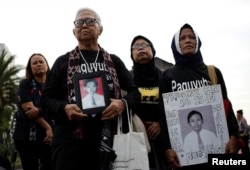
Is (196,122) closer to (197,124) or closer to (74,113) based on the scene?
(197,124)

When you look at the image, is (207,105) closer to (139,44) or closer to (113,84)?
(113,84)

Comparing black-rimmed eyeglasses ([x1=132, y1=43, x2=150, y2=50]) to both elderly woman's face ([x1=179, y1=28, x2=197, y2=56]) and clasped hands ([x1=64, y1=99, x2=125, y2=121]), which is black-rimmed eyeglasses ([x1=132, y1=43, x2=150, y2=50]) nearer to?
elderly woman's face ([x1=179, y1=28, x2=197, y2=56])

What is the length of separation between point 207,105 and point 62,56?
3.84 feet

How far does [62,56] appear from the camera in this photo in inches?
127

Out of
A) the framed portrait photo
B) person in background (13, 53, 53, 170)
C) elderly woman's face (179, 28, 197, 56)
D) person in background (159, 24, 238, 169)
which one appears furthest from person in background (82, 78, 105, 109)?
person in background (13, 53, 53, 170)

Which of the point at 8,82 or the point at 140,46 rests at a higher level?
the point at 8,82

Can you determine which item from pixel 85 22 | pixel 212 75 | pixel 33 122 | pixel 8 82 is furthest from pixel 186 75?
pixel 8 82

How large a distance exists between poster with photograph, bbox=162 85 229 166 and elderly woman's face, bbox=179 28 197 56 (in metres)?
0.37

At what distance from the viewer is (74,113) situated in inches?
111

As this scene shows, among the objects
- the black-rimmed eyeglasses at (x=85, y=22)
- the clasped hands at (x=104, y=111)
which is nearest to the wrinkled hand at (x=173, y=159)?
the clasped hands at (x=104, y=111)

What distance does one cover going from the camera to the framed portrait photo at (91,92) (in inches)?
114

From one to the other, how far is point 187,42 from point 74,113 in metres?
1.16

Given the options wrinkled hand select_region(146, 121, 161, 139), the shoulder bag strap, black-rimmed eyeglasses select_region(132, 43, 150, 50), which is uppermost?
black-rimmed eyeglasses select_region(132, 43, 150, 50)

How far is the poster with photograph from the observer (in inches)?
122
